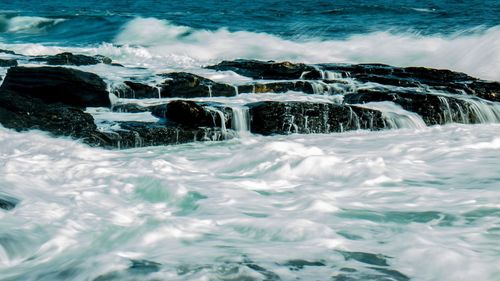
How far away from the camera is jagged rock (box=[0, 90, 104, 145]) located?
295 inches

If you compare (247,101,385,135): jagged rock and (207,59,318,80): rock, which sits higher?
(207,59,318,80): rock

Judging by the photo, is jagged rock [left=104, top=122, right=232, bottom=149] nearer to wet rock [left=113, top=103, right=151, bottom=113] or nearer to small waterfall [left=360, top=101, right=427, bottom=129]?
wet rock [left=113, top=103, right=151, bottom=113]

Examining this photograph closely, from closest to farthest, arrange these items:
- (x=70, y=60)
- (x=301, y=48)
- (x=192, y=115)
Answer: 1. (x=192, y=115)
2. (x=70, y=60)
3. (x=301, y=48)

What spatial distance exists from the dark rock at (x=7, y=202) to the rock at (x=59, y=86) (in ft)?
12.6

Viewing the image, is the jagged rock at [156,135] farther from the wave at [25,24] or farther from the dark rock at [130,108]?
the wave at [25,24]

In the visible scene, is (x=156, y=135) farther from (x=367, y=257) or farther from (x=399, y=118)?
(x=367, y=257)

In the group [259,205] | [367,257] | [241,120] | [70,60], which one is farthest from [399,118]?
[70,60]

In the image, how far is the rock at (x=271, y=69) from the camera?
11617 mm

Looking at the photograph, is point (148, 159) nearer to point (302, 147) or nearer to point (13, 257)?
point (302, 147)

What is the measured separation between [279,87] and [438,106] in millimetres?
2435

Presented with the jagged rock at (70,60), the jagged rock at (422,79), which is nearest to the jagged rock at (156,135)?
the jagged rock at (422,79)

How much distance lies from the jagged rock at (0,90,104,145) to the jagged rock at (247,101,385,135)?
1.89 m

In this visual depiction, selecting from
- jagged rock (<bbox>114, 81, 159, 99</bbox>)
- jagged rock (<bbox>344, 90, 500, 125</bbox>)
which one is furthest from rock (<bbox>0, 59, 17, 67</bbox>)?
jagged rock (<bbox>344, 90, 500, 125</bbox>)

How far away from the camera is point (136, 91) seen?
32.7 ft
